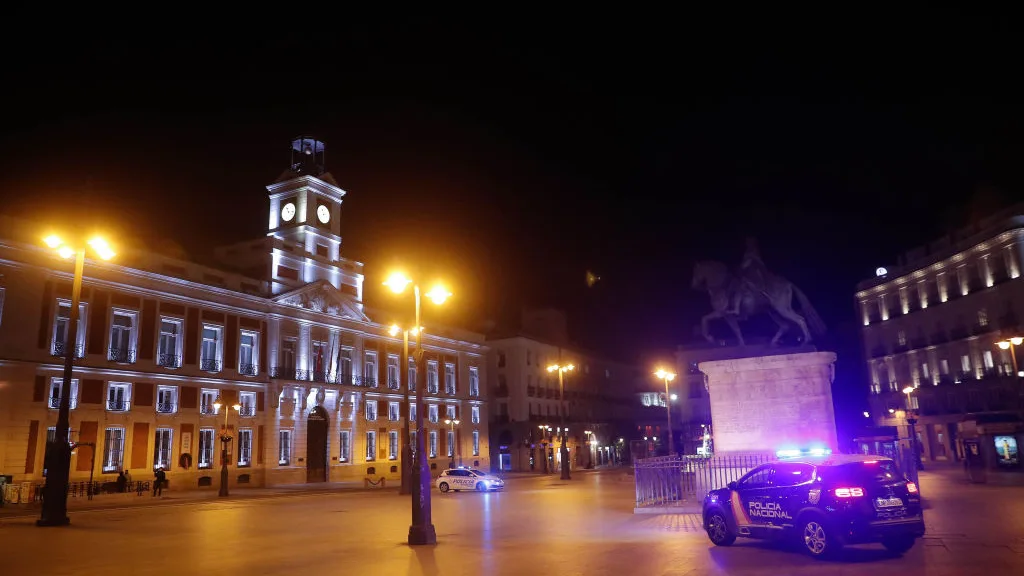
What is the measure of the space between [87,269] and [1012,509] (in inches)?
1611

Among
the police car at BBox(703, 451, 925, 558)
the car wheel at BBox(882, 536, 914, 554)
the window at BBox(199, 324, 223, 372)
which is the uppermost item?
the window at BBox(199, 324, 223, 372)

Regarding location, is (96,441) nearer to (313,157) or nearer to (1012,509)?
(313,157)

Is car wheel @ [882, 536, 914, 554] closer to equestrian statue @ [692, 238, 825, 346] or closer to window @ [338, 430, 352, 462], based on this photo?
equestrian statue @ [692, 238, 825, 346]

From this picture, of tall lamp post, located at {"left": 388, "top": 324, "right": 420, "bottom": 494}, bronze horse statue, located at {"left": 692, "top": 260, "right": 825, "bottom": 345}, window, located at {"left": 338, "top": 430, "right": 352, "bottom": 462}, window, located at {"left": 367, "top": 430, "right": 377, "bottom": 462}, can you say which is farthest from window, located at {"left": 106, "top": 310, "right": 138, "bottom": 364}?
bronze horse statue, located at {"left": 692, "top": 260, "right": 825, "bottom": 345}

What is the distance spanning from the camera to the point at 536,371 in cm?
7550

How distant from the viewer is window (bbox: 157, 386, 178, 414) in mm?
40906

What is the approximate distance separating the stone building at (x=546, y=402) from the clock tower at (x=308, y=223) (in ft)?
68.3

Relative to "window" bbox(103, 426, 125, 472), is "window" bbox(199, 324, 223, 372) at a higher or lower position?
higher

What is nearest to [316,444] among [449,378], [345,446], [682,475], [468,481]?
[345,446]

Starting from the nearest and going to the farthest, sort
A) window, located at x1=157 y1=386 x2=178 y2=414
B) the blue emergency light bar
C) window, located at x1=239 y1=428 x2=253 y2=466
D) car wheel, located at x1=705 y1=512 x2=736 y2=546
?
car wheel, located at x1=705 y1=512 x2=736 y2=546 < the blue emergency light bar < window, located at x1=157 y1=386 x2=178 y2=414 < window, located at x1=239 y1=428 x2=253 y2=466

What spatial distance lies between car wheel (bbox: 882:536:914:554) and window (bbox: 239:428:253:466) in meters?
41.0

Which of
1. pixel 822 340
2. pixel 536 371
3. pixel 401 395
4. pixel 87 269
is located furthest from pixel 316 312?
pixel 822 340

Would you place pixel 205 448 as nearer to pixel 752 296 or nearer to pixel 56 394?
pixel 56 394

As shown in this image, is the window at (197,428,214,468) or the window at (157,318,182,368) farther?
the window at (197,428,214,468)
